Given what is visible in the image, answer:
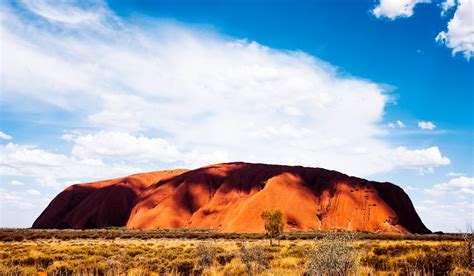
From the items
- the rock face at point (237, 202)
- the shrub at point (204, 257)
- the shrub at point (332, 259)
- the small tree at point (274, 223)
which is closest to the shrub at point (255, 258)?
the shrub at point (204, 257)

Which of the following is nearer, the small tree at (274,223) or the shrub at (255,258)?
the shrub at (255,258)

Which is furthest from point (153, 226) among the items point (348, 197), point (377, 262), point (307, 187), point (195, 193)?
point (377, 262)

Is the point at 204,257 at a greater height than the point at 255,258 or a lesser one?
lesser

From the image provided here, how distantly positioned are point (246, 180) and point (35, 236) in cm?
5304

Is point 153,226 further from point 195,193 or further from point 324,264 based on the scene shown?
point 324,264

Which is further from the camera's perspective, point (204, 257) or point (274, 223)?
point (274, 223)

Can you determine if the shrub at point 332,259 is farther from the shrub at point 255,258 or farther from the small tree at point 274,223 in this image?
the small tree at point 274,223

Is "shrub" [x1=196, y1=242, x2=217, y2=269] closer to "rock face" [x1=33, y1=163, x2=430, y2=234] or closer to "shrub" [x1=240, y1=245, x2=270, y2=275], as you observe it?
"shrub" [x1=240, y1=245, x2=270, y2=275]

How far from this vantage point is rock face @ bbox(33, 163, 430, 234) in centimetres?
8000

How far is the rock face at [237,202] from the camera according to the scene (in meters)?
80.0

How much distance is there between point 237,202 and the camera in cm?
9112

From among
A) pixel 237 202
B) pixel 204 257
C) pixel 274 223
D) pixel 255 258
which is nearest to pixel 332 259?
pixel 255 258

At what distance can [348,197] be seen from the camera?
83.9m

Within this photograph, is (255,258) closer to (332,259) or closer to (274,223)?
(332,259)
